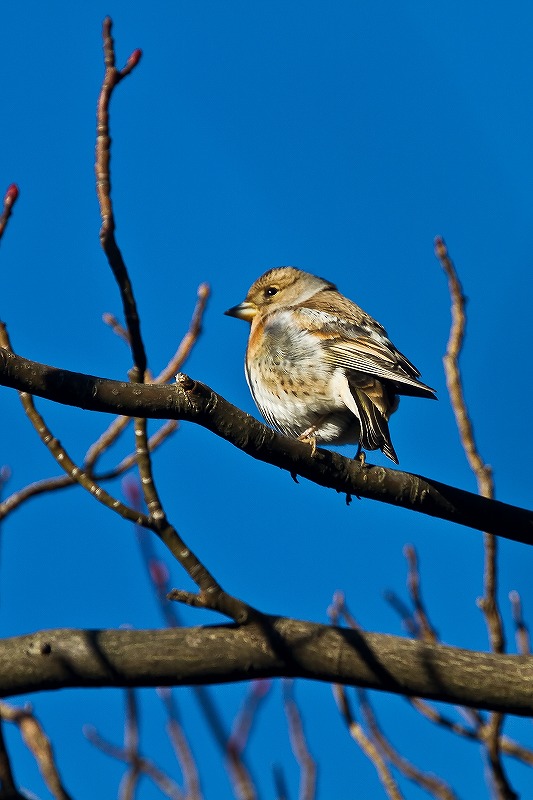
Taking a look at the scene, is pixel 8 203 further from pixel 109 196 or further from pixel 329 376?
pixel 329 376

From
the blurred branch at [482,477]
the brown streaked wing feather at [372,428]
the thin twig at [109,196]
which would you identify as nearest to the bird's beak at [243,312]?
the brown streaked wing feather at [372,428]

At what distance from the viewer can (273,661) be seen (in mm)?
3195

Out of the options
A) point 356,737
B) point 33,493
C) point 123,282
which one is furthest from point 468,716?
point 123,282

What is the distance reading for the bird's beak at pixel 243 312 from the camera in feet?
21.3

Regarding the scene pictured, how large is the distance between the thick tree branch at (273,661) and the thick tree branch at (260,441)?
58 centimetres

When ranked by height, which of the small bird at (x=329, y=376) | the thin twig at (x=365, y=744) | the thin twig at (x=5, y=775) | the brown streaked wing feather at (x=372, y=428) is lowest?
the thin twig at (x=5, y=775)

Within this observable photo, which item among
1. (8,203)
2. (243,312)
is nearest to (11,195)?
(8,203)

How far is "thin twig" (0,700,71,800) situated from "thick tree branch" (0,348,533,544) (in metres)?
1.02

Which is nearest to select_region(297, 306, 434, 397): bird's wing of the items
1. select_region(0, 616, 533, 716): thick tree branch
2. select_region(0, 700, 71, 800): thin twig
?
select_region(0, 616, 533, 716): thick tree branch

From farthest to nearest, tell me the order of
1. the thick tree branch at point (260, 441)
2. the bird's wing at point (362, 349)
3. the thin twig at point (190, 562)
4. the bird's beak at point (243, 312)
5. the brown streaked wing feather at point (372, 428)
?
the bird's beak at point (243, 312), the bird's wing at point (362, 349), the brown streaked wing feather at point (372, 428), the thin twig at point (190, 562), the thick tree branch at point (260, 441)

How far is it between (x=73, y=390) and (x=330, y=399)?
7.38 feet

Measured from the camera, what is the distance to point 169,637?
313 cm

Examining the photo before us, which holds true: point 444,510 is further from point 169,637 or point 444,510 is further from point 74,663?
point 74,663

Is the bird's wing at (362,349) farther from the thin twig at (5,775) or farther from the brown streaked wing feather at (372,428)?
the thin twig at (5,775)
